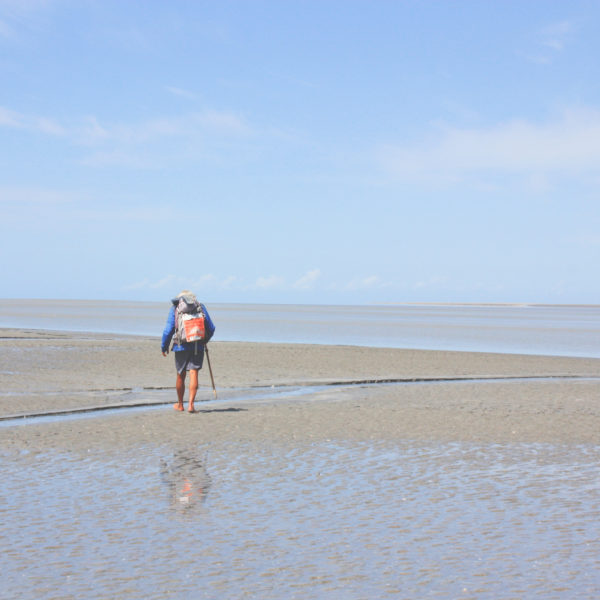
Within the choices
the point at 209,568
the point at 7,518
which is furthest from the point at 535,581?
the point at 7,518

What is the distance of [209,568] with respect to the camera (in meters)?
5.63

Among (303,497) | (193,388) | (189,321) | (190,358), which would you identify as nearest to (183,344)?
(190,358)

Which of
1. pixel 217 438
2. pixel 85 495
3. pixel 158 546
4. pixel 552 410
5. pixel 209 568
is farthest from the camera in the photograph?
pixel 552 410

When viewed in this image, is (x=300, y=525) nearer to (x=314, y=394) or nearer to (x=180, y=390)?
(x=180, y=390)

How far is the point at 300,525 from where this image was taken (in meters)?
6.76

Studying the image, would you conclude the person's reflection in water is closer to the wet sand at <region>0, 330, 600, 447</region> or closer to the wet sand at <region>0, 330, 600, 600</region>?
the wet sand at <region>0, 330, 600, 600</region>

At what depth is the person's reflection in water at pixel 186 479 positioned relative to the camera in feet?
24.8

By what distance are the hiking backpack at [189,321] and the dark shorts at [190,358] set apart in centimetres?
18

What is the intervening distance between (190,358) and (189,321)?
67cm

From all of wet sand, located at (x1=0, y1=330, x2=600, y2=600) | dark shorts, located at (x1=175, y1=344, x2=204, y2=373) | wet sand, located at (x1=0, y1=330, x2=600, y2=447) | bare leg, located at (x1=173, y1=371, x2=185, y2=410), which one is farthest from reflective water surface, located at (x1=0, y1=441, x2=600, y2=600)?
dark shorts, located at (x1=175, y1=344, x2=204, y2=373)

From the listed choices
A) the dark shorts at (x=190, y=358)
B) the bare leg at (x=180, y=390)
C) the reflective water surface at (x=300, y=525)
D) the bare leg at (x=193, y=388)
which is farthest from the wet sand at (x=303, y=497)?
the dark shorts at (x=190, y=358)

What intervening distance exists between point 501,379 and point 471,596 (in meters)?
16.9

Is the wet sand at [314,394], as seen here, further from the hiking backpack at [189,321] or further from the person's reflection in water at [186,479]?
the person's reflection in water at [186,479]

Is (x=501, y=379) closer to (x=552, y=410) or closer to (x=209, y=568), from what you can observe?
(x=552, y=410)
